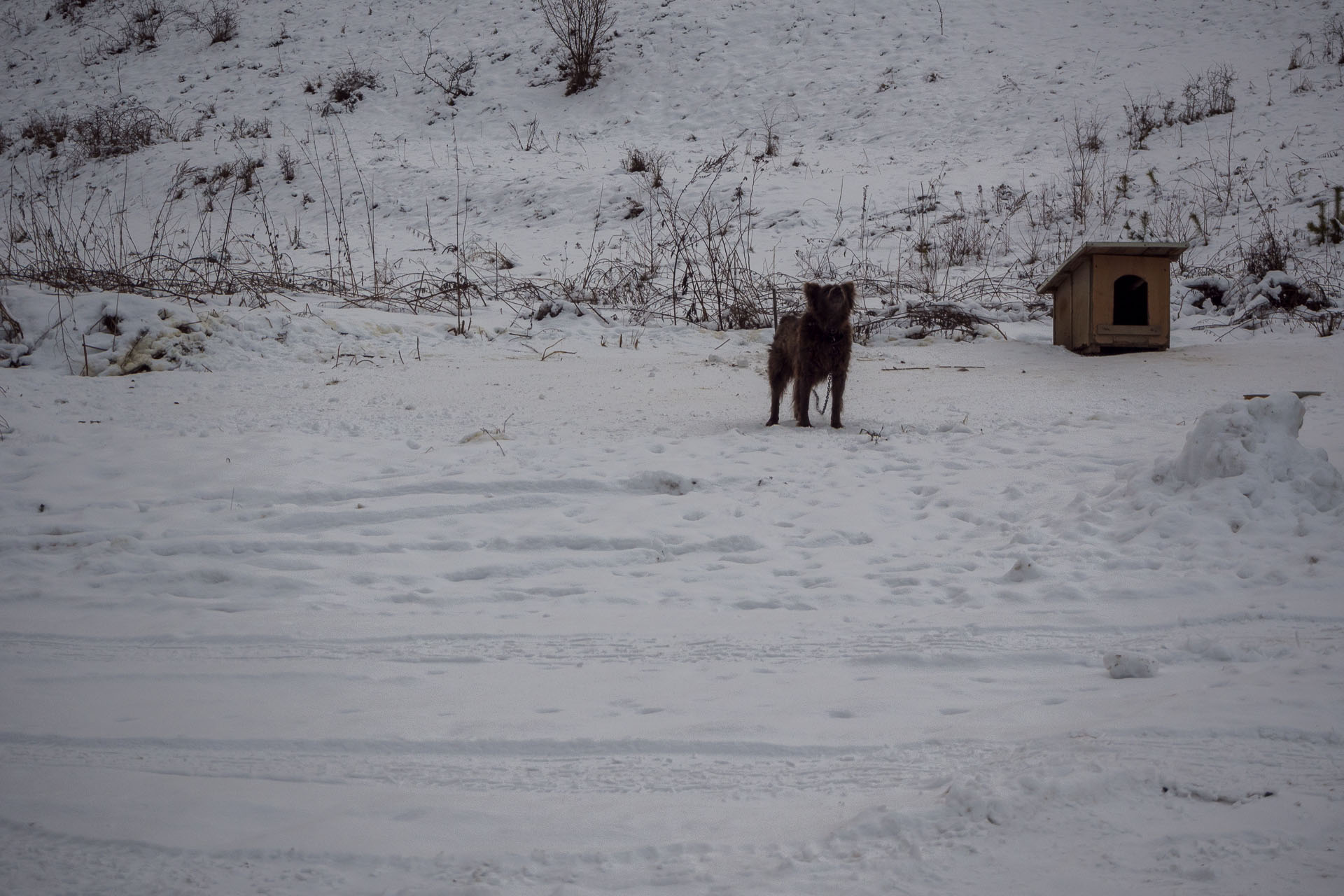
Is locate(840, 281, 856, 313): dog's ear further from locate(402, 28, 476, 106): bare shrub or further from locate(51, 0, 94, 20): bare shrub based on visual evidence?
locate(51, 0, 94, 20): bare shrub

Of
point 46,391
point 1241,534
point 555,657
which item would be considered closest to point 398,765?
point 555,657

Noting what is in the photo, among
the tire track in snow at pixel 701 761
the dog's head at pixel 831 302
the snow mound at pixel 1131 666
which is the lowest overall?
the tire track in snow at pixel 701 761

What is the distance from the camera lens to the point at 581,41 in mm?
19125

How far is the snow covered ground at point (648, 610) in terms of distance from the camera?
1.97 metres

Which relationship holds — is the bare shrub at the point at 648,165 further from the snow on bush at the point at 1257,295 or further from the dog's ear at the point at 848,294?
the dog's ear at the point at 848,294

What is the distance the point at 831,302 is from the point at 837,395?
66cm

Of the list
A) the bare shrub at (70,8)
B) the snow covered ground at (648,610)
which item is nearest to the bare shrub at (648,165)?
the snow covered ground at (648,610)

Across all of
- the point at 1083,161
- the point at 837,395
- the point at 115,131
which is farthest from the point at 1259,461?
the point at 115,131

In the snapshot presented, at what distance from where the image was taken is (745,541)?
13.5 feet

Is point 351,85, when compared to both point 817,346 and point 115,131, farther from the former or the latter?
point 817,346

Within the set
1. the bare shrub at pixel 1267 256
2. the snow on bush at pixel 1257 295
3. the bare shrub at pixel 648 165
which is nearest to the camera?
the snow on bush at pixel 1257 295

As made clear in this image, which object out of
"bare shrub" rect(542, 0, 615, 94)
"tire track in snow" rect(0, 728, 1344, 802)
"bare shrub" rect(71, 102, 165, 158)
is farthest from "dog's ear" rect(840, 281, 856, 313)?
"bare shrub" rect(71, 102, 165, 158)

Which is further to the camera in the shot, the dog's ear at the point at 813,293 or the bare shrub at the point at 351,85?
the bare shrub at the point at 351,85

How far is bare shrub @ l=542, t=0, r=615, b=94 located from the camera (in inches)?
752
